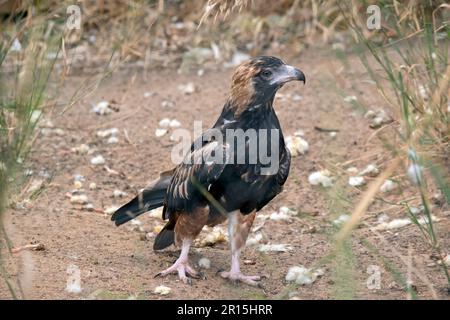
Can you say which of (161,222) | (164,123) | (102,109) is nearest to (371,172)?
Result: (161,222)

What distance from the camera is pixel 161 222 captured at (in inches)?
227

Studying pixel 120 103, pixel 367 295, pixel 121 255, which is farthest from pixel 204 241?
pixel 120 103

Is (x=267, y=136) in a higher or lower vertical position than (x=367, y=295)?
higher

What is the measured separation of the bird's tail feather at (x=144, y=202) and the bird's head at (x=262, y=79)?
0.75 metres

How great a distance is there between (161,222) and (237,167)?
1.51 m

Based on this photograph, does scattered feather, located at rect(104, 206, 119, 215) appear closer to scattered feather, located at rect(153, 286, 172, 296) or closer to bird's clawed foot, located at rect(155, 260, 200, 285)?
bird's clawed foot, located at rect(155, 260, 200, 285)

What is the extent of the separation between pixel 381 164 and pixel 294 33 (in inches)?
106

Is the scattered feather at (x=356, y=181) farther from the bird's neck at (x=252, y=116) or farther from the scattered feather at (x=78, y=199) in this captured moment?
the scattered feather at (x=78, y=199)

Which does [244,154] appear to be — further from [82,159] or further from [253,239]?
[82,159]

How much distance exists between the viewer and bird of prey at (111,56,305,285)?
14.4 feet

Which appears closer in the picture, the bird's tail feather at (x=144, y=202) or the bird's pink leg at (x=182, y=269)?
the bird's pink leg at (x=182, y=269)

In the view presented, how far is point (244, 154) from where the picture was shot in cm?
437

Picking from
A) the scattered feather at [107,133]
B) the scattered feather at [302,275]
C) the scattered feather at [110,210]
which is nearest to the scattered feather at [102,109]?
the scattered feather at [107,133]

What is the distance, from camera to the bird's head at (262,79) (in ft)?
14.9
